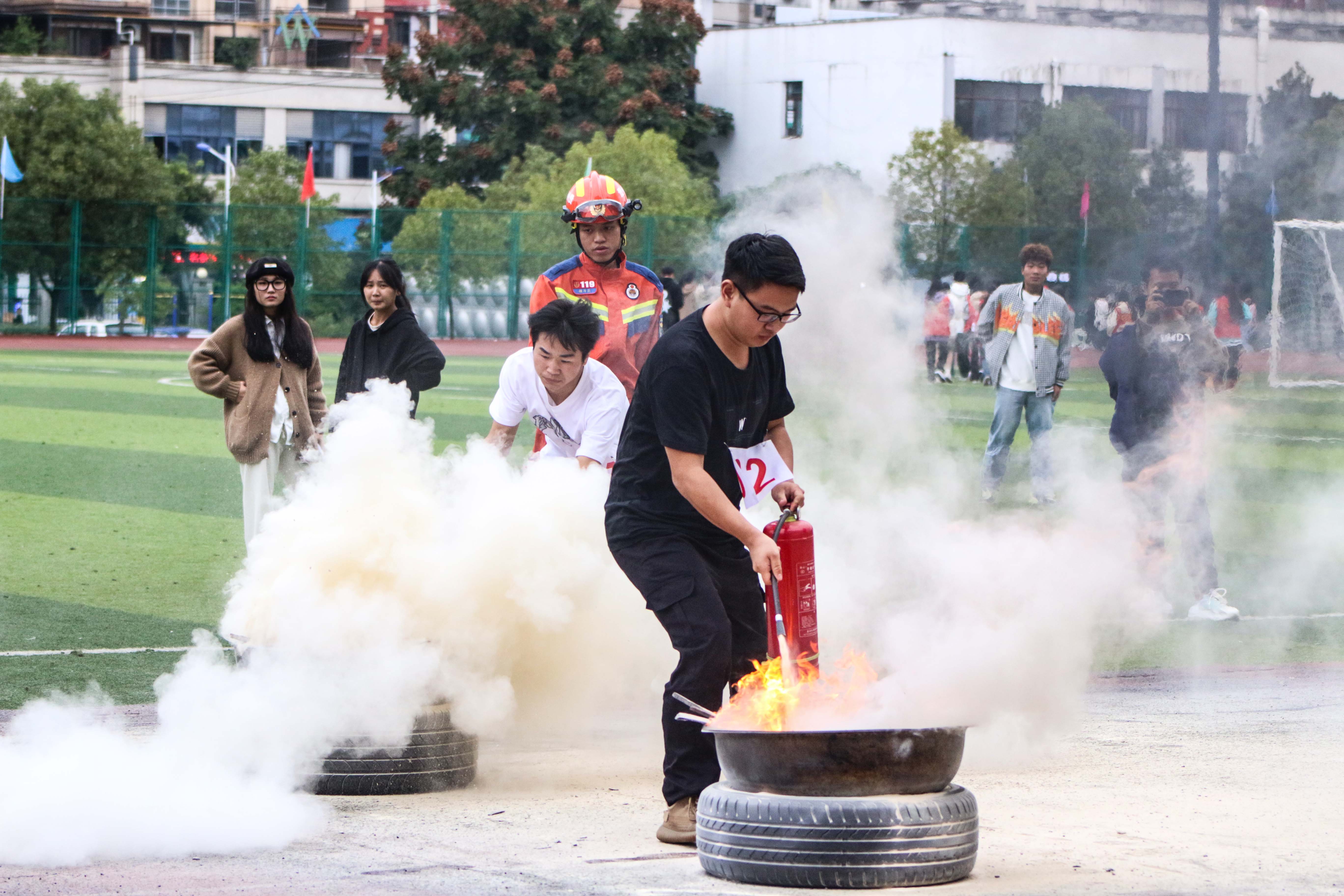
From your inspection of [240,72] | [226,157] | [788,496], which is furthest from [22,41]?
[788,496]

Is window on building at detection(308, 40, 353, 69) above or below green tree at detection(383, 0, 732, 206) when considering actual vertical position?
above

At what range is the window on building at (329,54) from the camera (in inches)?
2896

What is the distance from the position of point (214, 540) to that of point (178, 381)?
54.3ft

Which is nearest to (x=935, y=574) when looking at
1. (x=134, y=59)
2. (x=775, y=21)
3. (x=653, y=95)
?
(x=653, y=95)

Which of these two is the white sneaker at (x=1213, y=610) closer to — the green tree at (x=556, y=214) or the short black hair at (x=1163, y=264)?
the short black hair at (x=1163, y=264)

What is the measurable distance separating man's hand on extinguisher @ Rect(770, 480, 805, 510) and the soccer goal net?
5.12 metres

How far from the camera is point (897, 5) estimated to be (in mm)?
7383

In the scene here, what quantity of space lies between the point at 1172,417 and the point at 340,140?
6097cm

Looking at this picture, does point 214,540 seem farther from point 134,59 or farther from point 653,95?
point 134,59

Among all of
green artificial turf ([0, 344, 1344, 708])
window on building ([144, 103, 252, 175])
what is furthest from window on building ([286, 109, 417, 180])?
green artificial turf ([0, 344, 1344, 708])

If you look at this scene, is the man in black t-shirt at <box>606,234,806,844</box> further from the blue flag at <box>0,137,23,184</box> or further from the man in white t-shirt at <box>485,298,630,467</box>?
the blue flag at <box>0,137,23,184</box>

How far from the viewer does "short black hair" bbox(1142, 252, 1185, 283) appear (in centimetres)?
812

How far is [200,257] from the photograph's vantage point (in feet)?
125

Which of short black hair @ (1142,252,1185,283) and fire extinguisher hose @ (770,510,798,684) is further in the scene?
short black hair @ (1142,252,1185,283)
